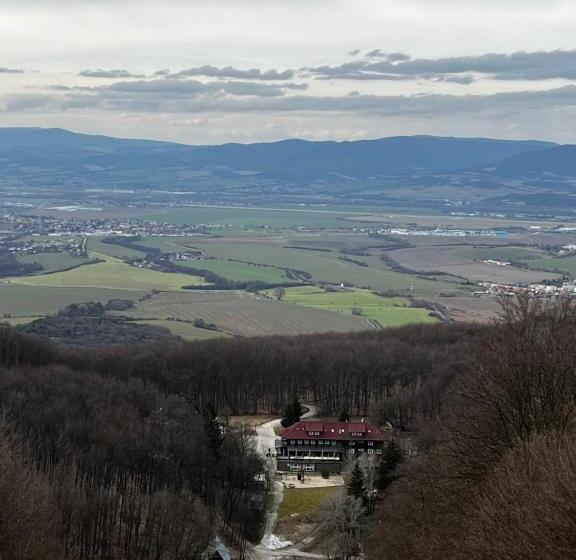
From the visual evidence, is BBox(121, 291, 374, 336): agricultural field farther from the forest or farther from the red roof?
the red roof

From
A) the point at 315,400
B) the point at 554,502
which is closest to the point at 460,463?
the point at 554,502

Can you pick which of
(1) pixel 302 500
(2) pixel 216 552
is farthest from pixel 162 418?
(2) pixel 216 552

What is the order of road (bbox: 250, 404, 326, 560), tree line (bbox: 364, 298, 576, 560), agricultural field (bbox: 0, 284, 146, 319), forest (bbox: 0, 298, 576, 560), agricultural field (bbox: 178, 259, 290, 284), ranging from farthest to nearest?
agricultural field (bbox: 178, 259, 290, 284), agricultural field (bbox: 0, 284, 146, 319), road (bbox: 250, 404, 326, 560), forest (bbox: 0, 298, 576, 560), tree line (bbox: 364, 298, 576, 560)

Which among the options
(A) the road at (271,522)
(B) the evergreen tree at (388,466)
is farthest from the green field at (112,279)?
(B) the evergreen tree at (388,466)

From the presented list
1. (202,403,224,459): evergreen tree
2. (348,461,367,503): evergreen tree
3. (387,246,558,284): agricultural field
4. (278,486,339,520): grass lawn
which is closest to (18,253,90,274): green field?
(387,246,558,284): agricultural field

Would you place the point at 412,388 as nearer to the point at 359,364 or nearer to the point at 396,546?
the point at 359,364

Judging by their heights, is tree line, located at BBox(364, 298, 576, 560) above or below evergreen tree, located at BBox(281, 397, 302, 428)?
above
